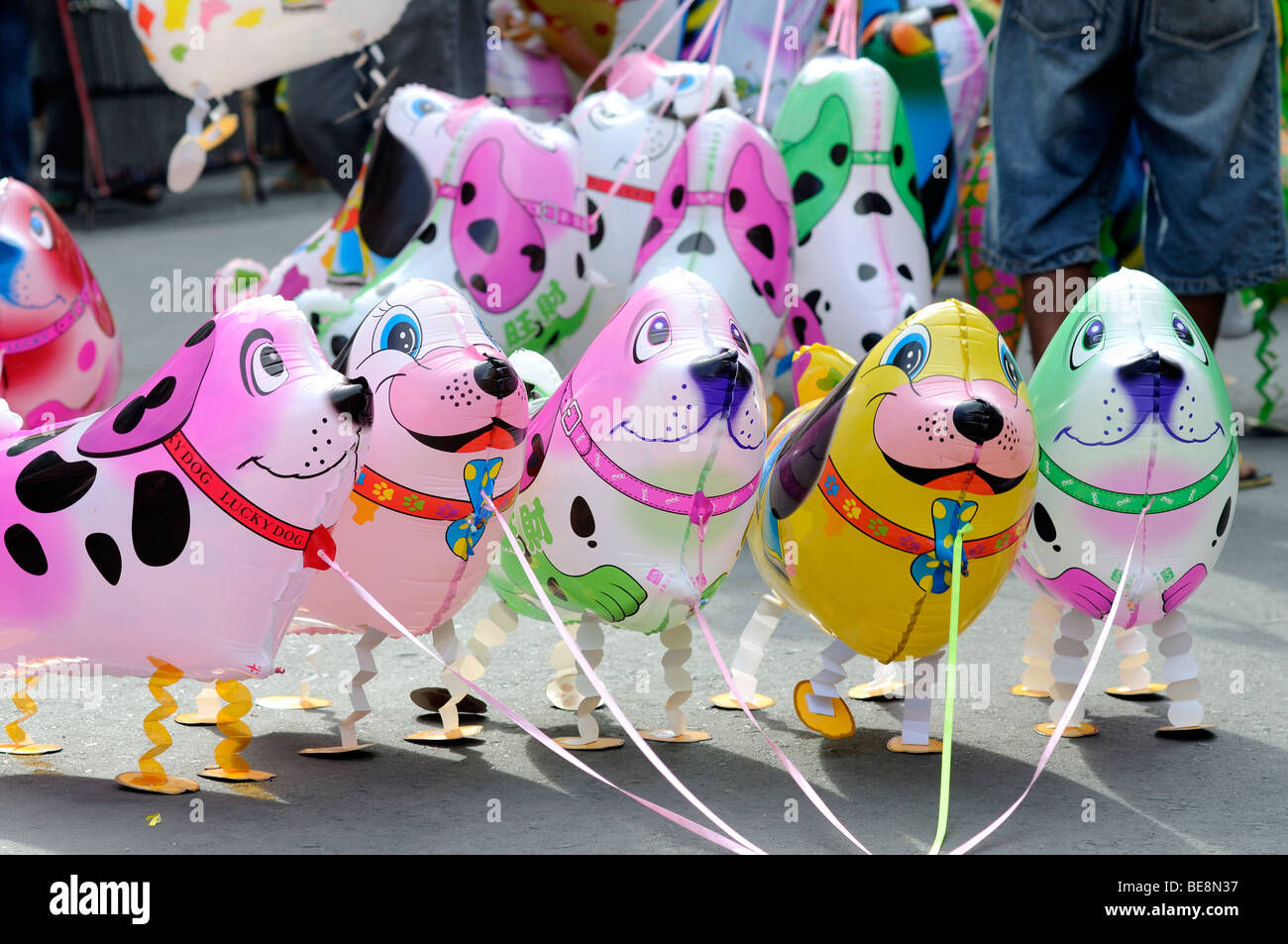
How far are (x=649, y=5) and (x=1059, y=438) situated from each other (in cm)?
286

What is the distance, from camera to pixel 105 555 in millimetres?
2258

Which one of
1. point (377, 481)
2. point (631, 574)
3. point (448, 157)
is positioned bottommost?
point (631, 574)

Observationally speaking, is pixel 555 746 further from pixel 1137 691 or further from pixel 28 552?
pixel 1137 691

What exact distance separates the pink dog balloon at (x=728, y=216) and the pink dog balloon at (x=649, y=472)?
96 centimetres

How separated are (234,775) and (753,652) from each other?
0.85 m

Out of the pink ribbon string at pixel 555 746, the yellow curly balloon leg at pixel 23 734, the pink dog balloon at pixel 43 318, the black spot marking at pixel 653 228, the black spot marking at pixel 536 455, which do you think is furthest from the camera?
the black spot marking at pixel 653 228

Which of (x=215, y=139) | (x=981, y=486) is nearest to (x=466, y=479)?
(x=981, y=486)

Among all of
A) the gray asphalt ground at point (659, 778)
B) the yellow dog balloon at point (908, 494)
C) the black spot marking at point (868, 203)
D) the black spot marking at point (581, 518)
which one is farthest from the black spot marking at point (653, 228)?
the black spot marking at point (581, 518)

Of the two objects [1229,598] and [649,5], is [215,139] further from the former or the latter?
[1229,598]

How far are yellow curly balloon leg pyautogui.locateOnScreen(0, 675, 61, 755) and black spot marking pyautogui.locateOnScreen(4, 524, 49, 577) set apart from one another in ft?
0.72

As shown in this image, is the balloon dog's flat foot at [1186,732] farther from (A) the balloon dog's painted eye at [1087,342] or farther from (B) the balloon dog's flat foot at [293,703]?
(B) the balloon dog's flat foot at [293,703]

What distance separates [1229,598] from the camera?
342 cm

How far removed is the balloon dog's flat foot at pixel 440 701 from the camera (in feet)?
8.98

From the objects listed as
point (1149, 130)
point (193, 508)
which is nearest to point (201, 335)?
point (193, 508)
